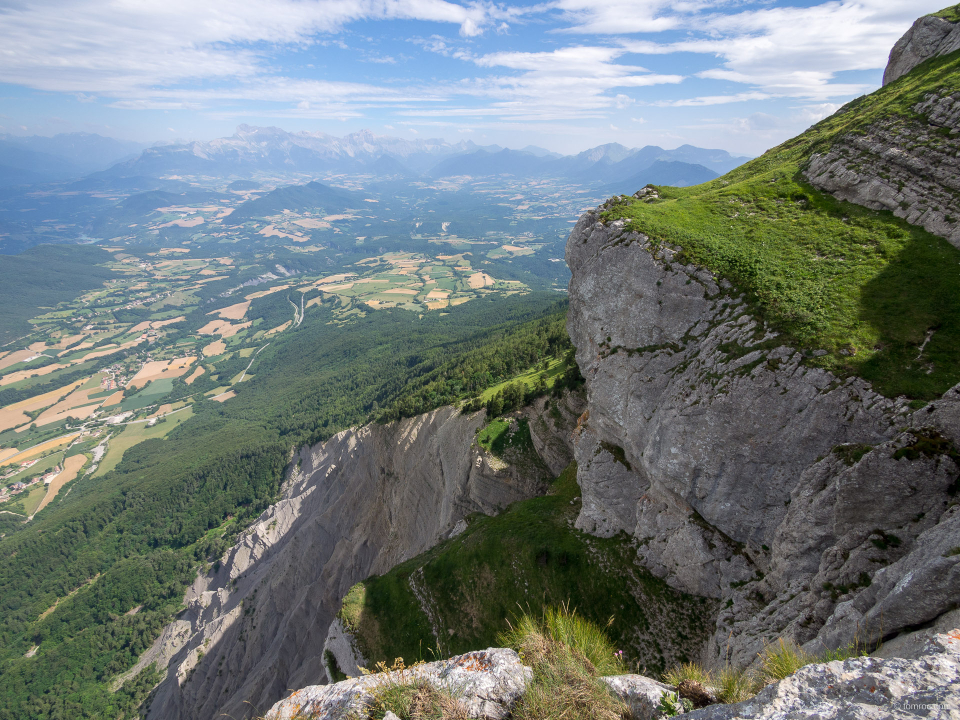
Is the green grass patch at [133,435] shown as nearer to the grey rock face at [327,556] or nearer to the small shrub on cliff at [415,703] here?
the grey rock face at [327,556]

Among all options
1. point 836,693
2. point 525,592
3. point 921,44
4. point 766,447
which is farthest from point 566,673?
point 921,44

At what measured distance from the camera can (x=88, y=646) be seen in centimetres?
8206

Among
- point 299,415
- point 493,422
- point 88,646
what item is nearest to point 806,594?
point 493,422

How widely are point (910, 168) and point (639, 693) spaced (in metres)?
31.4

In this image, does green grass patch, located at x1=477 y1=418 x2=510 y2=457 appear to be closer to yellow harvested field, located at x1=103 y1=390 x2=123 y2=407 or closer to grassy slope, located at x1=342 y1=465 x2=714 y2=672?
grassy slope, located at x1=342 y1=465 x2=714 y2=672

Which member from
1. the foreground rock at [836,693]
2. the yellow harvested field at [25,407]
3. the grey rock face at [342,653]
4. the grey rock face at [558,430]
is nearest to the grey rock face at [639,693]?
the foreground rock at [836,693]

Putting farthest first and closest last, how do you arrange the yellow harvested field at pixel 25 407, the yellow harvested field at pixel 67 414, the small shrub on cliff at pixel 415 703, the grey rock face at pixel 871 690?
1. the yellow harvested field at pixel 67 414
2. the yellow harvested field at pixel 25 407
3. the small shrub on cliff at pixel 415 703
4. the grey rock face at pixel 871 690

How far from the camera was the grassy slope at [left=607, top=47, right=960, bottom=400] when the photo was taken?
16.8 m

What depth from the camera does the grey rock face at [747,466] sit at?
40.1 feet

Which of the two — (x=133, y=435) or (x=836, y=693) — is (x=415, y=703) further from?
(x=133, y=435)

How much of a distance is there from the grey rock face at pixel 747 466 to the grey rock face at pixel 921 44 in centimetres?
2772

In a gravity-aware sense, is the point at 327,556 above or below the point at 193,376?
above

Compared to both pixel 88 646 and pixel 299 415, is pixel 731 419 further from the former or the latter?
pixel 299 415

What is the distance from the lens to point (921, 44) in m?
31.8
